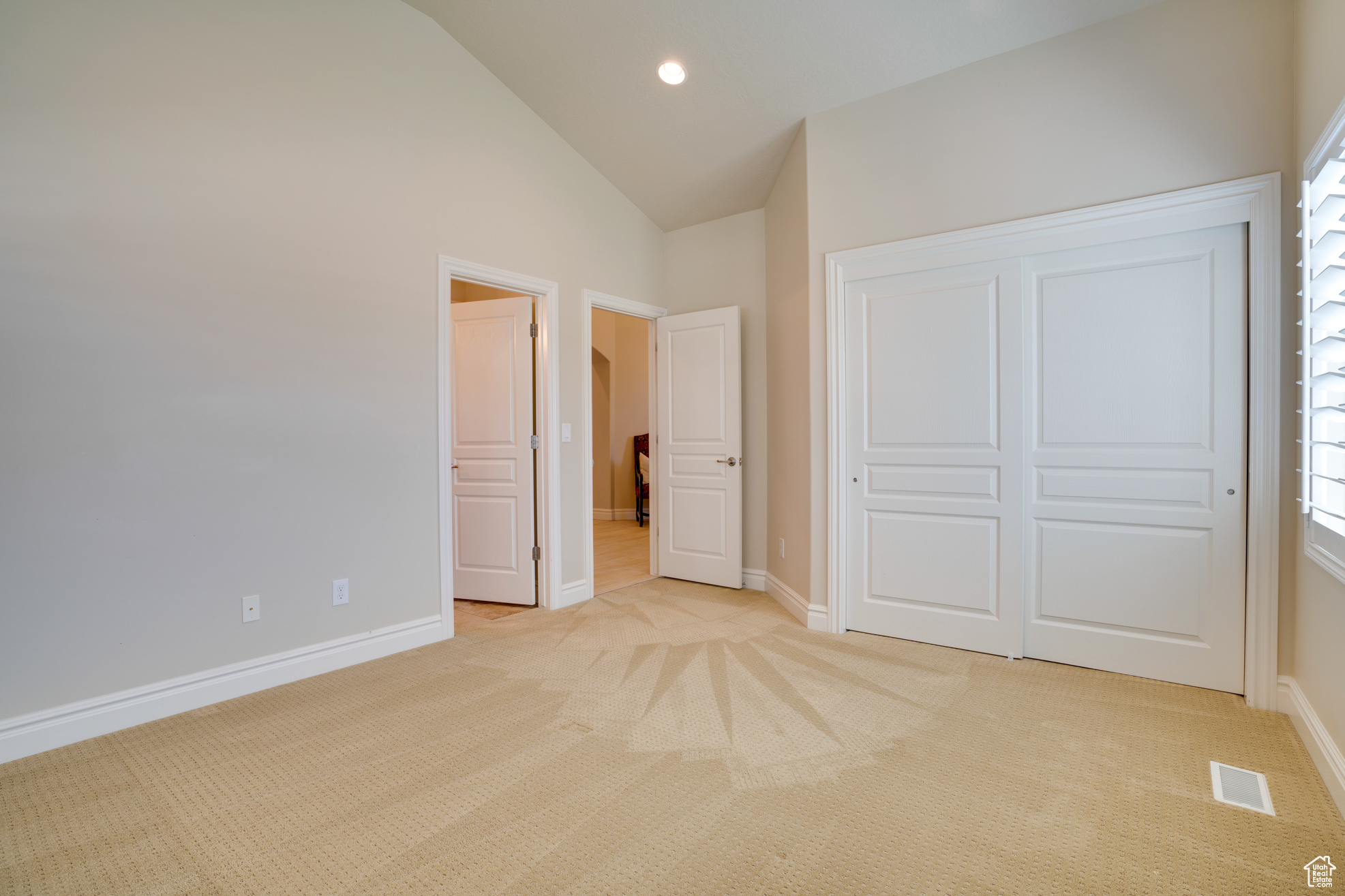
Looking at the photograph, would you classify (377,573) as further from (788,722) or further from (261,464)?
(788,722)

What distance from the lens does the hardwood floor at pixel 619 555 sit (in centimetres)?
465

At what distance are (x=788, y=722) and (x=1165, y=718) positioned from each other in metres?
1.42

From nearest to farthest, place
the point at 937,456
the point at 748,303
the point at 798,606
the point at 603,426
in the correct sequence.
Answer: the point at 937,456, the point at 798,606, the point at 748,303, the point at 603,426

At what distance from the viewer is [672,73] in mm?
3281

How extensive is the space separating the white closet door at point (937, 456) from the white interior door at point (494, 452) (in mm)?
2017

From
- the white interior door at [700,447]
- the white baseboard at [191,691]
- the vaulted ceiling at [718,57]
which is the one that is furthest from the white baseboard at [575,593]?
the vaulted ceiling at [718,57]

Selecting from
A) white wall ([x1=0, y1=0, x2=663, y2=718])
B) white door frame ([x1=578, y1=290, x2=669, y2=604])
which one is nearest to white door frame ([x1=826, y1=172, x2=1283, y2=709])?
white door frame ([x1=578, y1=290, x2=669, y2=604])

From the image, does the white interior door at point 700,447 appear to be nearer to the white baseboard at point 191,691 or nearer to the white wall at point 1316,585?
the white baseboard at point 191,691

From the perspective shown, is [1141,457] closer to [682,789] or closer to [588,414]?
[682,789]

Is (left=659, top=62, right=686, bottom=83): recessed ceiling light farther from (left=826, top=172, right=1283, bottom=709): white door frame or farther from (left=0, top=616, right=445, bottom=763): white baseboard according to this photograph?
(left=0, top=616, right=445, bottom=763): white baseboard

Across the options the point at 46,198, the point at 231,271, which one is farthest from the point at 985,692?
the point at 46,198

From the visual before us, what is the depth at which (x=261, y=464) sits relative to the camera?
104 inches

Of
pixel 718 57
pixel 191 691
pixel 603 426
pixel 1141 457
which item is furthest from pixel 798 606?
pixel 603 426
